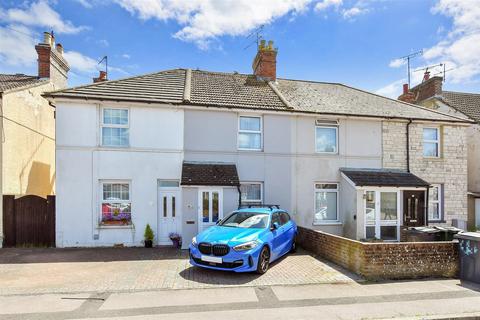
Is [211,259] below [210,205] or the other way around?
below

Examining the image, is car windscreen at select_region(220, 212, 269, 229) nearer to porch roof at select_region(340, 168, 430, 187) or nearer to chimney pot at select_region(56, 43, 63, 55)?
porch roof at select_region(340, 168, 430, 187)

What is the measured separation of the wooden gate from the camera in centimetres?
1008

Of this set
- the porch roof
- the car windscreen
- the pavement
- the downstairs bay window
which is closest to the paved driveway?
the pavement

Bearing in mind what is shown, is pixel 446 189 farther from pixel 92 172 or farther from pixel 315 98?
pixel 92 172

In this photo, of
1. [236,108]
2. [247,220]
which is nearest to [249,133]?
[236,108]

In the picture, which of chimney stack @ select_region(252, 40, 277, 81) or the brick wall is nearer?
the brick wall

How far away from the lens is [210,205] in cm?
1042

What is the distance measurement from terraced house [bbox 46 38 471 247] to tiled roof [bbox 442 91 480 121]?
4.04 meters

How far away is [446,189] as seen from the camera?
13.1 metres

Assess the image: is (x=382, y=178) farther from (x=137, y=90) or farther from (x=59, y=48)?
(x=59, y=48)

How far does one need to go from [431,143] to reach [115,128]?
44.4 feet

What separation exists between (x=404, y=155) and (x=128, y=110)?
38.1ft

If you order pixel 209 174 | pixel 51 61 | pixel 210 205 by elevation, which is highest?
pixel 51 61

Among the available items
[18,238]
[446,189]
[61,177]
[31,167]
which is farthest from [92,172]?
[446,189]
